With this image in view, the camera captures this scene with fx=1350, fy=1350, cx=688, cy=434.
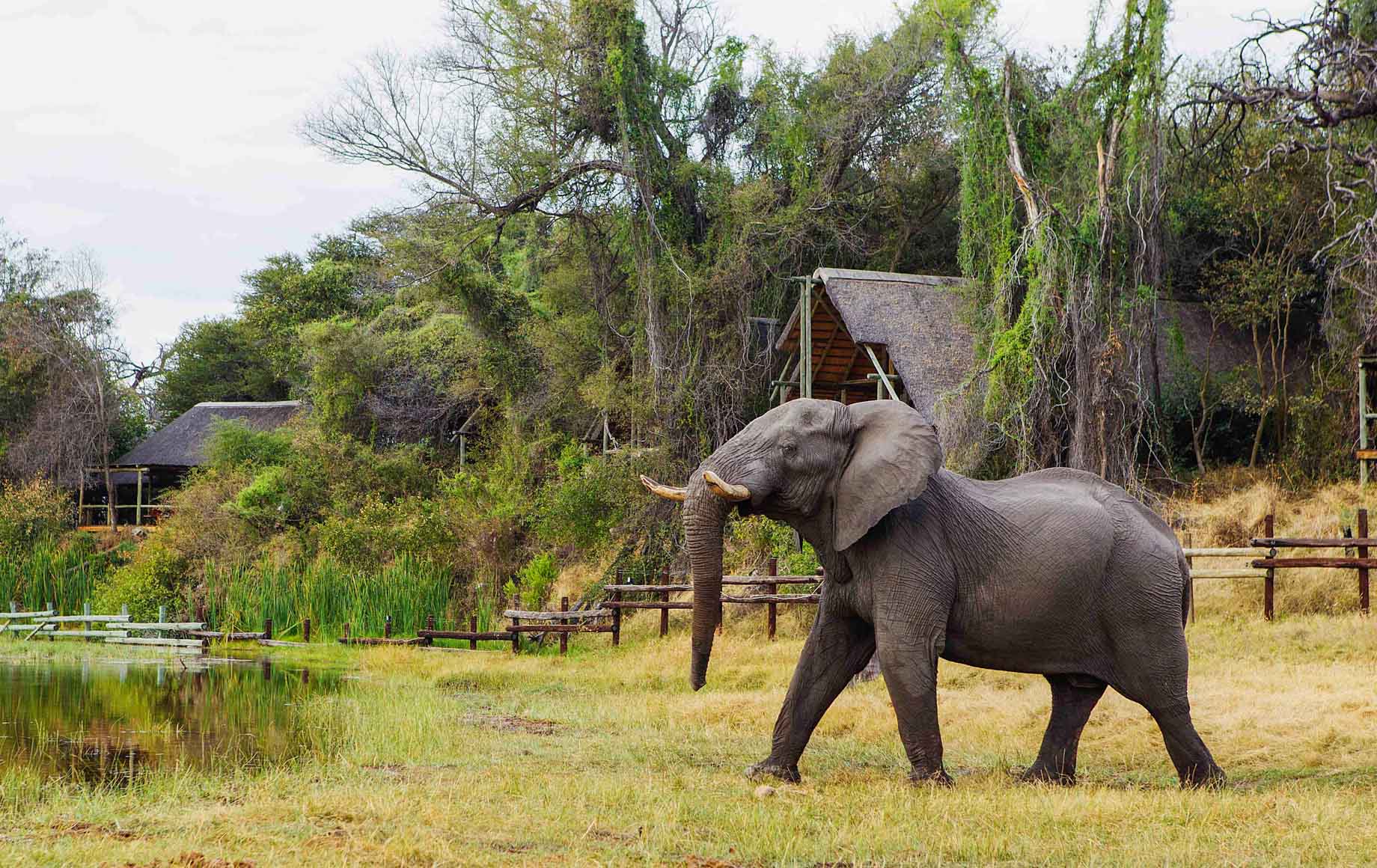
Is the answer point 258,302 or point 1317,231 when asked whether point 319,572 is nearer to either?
point 1317,231

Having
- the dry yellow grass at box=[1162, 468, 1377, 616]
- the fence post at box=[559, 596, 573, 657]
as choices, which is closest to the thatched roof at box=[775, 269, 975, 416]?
the dry yellow grass at box=[1162, 468, 1377, 616]

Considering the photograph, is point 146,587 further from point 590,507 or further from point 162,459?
point 162,459

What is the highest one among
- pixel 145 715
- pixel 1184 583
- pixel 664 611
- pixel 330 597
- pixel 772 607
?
pixel 1184 583

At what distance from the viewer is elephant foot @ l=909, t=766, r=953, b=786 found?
7688 mm

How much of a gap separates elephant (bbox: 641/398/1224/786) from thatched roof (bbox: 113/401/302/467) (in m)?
32.2

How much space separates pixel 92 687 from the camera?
16578mm

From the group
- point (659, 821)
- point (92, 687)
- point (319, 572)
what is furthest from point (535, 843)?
point (319, 572)

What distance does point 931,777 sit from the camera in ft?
25.3

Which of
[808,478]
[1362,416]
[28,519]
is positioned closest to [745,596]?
[1362,416]

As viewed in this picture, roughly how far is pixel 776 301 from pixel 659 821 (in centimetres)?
2014

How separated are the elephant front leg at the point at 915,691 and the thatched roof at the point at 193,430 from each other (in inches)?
1285

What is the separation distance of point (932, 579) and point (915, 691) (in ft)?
2.16

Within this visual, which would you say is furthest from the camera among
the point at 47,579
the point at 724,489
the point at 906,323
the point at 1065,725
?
the point at 47,579

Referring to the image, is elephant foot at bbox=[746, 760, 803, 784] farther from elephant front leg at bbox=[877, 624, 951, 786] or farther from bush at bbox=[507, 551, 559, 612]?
bush at bbox=[507, 551, 559, 612]
